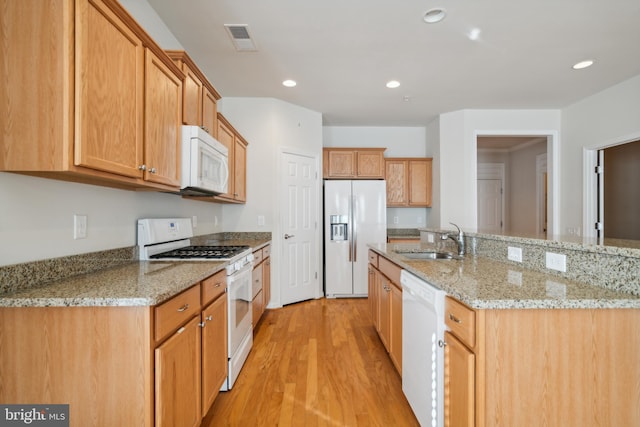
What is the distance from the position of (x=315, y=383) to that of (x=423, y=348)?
0.95m

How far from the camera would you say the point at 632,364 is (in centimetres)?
99

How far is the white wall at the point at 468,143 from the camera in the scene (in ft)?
13.3

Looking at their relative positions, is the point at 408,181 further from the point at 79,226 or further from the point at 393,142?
the point at 79,226

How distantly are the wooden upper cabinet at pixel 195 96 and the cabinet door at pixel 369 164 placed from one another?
2.47 metres

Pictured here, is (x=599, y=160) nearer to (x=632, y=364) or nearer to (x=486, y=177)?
(x=486, y=177)

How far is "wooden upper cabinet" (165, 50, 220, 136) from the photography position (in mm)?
1803

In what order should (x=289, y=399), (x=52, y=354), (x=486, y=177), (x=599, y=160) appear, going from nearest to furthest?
(x=52, y=354) < (x=289, y=399) < (x=599, y=160) < (x=486, y=177)

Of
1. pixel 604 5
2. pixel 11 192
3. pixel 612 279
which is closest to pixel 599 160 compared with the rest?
pixel 604 5

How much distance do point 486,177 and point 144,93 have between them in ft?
22.0

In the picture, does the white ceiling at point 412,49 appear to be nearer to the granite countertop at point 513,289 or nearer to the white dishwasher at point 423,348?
the granite countertop at point 513,289

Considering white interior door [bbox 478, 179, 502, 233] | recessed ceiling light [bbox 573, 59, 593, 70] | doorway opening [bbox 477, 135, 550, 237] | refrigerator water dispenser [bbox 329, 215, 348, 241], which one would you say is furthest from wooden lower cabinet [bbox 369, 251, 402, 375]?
white interior door [bbox 478, 179, 502, 233]

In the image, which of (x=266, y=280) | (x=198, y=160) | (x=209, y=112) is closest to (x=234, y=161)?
(x=209, y=112)

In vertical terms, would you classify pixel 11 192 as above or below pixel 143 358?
above

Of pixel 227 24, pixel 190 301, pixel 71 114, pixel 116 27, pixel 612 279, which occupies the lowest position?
pixel 190 301
